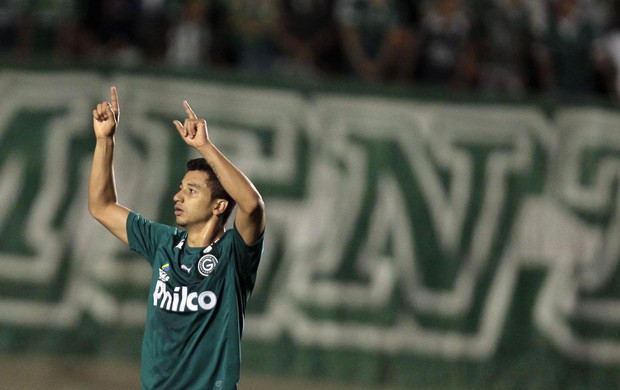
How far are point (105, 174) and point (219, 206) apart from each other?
708mm

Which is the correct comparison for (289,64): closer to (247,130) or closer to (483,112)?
(247,130)

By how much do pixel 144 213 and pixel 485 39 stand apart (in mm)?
4298

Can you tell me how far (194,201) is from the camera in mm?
5410

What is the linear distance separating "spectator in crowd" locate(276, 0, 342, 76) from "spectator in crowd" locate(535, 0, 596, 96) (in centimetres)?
237

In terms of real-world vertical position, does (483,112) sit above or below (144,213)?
above

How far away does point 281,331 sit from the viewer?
10023mm

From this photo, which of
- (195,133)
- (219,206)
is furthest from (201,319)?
(195,133)

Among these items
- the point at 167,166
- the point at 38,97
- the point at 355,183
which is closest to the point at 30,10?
the point at 38,97

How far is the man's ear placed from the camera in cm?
545

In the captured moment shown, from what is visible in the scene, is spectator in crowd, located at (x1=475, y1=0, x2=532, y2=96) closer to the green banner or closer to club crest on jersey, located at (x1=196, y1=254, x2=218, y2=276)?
the green banner

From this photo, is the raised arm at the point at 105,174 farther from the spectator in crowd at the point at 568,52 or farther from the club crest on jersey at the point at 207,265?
the spectator in crowd at the point at 568,52

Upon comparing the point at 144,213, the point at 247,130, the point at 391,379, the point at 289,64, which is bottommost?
the point at 391,379

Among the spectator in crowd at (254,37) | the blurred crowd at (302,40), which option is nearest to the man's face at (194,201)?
the blurred crowd at (302,40)

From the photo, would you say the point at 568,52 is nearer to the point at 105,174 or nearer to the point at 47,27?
the point at 47,27
